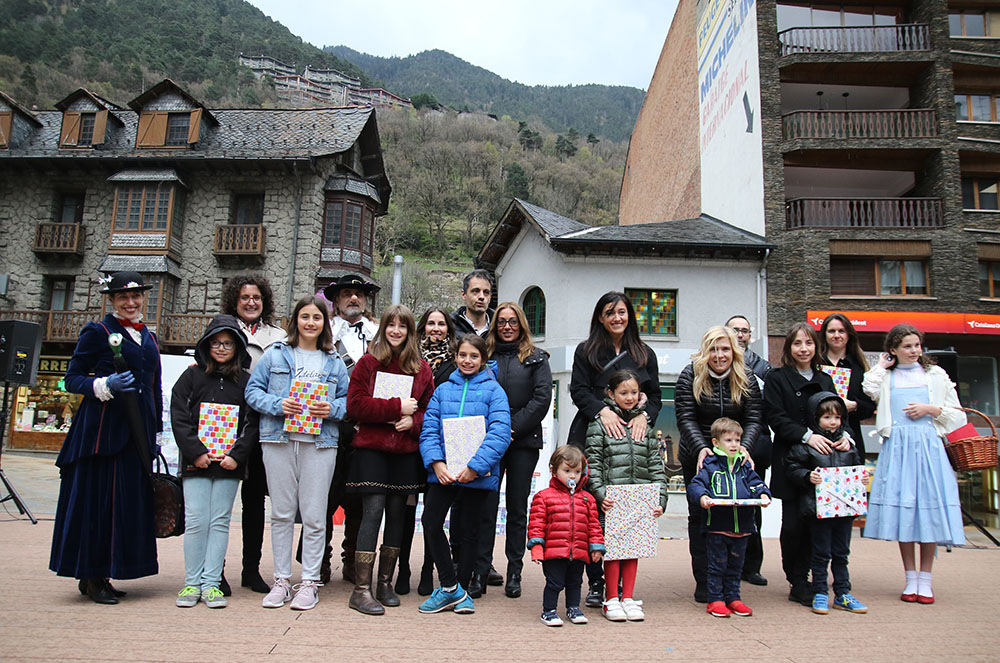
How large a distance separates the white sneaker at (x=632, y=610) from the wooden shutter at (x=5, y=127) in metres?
29.5

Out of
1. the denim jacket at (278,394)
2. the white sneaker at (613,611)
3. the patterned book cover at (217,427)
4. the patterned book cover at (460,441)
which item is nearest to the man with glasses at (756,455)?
the white sneaker at (613,611)

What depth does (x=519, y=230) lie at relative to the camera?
21828mm

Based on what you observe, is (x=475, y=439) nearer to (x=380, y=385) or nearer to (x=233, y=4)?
(x=380, y=385)

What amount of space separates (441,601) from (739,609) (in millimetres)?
1965

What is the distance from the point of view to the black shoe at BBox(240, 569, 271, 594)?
14.9 feet

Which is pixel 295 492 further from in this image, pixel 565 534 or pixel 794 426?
pixel 794 426

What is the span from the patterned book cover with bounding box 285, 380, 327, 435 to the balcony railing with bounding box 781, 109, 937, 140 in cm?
2062

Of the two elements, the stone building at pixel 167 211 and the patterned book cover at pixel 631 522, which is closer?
the patterned book cover at pixel 631 522

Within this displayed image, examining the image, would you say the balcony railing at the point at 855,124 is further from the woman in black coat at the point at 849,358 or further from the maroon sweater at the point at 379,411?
the maroon sweater at the point at 379,411

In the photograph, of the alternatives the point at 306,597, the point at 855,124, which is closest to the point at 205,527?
the point at 306,597

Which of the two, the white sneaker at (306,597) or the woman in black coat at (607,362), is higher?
the woman in black coat at (607,362)

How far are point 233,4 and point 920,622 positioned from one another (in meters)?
134

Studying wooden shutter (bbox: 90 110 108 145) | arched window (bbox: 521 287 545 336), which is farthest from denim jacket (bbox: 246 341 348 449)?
wooden shutter (bbox: 90 110 108 145)

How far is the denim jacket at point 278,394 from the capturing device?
168 inches
